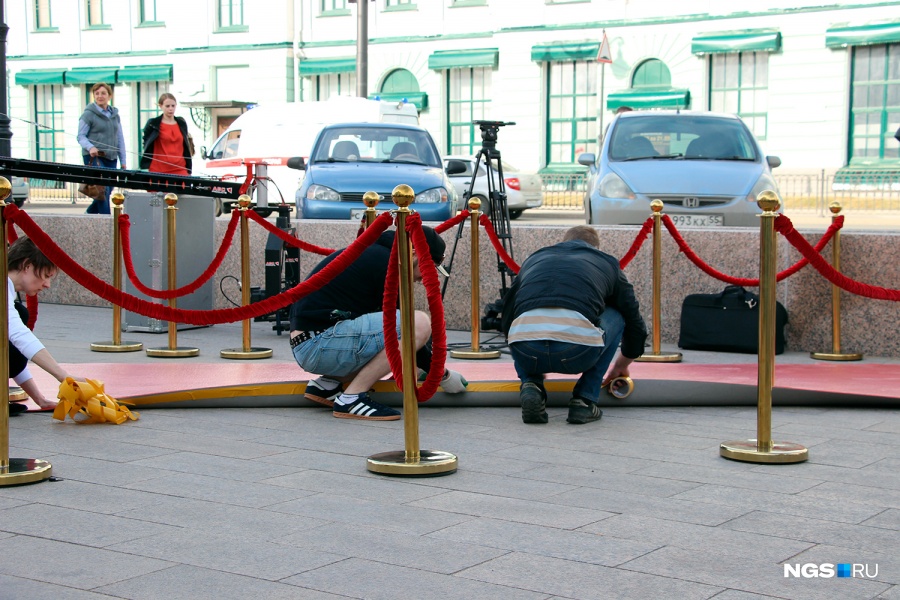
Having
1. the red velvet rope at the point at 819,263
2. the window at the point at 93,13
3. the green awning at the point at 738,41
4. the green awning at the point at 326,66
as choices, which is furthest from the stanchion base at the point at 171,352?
the window at the point at 93,13

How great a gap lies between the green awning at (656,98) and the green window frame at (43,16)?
1995cm

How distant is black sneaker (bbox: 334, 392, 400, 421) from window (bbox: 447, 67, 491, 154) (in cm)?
2710

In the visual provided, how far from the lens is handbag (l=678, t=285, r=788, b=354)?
29.8 ft

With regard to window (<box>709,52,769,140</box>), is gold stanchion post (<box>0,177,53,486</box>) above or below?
below

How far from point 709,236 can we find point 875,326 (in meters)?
1.39

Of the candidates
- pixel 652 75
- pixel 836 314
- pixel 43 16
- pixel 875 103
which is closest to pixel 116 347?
pixel 836 314

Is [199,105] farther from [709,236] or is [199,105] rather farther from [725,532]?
[725,532]

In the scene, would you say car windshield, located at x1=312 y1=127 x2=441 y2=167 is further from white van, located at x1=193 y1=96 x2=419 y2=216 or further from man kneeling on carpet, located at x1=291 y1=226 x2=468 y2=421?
white van, located at x1=193 y1=96 x2=419 y2=216

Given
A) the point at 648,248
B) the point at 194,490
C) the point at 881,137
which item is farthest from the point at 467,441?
the point at 881,137

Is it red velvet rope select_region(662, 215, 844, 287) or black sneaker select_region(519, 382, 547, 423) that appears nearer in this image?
black sneaker select_region(519, 382, 547, 423)

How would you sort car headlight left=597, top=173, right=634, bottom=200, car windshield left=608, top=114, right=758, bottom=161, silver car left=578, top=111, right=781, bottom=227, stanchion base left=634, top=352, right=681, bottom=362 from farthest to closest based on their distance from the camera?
car windshield left=608, top=114, right=758, bottom=161 < car headlight left=597, top=173, right=634, bottom=200 < silver car left=578, top=111, right=781, bottom=227 < stanchion base left=634, top=352, right=681, bottom=362

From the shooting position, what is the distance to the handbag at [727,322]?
9086 millimetres

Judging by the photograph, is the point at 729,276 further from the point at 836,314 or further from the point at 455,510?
the point at 455,510

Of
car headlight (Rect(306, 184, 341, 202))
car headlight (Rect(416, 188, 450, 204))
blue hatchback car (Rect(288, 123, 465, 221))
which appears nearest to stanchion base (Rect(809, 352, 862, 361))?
blue hatchback car (Rect(288, 123, 465, 221))
